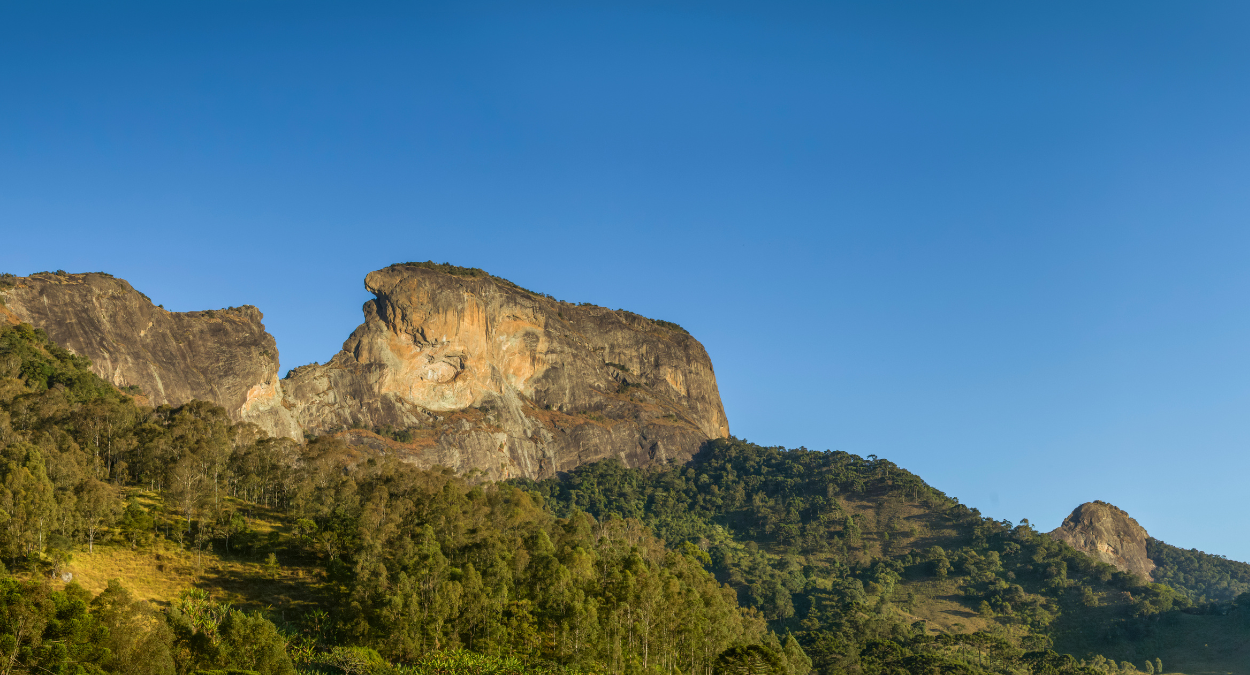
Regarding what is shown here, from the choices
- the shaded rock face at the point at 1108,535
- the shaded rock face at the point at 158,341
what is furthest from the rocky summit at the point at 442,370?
the shaded rock face at the point at 1108,535

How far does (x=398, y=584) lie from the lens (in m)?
39.9

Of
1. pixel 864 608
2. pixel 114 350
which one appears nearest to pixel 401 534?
pixel 864 608

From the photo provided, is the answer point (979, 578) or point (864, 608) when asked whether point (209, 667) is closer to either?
point (864, 608)

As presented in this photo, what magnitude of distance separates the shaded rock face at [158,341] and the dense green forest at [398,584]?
26.1ft

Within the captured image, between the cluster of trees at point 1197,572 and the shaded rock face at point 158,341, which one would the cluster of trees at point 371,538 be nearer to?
the shaded rock face at point 158,341

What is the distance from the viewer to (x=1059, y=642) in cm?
7994

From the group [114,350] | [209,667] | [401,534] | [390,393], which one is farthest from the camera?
[390,393]

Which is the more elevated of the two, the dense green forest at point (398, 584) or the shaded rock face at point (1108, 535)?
the shaded rock face at point (1108, 535)

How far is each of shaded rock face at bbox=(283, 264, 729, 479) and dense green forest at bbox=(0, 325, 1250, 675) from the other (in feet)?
129

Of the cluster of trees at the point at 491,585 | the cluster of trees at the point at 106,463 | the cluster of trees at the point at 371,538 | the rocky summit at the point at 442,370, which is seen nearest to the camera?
the cluster of trees at the point at 371,538

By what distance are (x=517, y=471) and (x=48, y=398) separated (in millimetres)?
72504

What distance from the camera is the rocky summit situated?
92562 millimetres

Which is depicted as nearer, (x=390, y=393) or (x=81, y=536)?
(x=81, y=536)

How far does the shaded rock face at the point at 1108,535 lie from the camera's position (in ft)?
424
